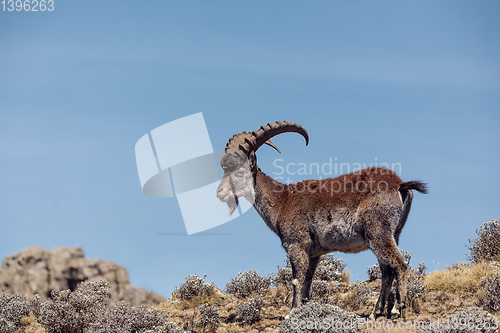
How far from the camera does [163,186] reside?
20891 mm

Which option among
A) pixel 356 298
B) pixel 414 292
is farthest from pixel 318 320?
pixel 414 292

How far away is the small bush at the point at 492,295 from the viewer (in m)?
14.2

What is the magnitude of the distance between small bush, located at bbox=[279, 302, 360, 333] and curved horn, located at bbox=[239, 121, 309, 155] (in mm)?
4719

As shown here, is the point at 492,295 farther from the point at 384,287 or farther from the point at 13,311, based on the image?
Answer: the point at 13,311

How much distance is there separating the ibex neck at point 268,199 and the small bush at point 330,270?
4.19 meters

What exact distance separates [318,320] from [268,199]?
13.3 ft

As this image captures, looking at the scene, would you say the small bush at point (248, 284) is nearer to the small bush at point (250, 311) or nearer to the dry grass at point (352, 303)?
the dry grass at point (352, 303)

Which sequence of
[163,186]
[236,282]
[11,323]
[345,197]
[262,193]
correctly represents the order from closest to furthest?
[345,197] → [262,193] → [11,323] → [236,282] → [163,186]

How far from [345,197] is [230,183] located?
340 cm

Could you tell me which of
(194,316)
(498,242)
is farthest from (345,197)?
(498,242)

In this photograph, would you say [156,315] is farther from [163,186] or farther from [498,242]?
[498,242]

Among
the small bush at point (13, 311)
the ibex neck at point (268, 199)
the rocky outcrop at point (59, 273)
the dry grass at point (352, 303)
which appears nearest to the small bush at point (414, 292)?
the dry grass at point (352, 303)

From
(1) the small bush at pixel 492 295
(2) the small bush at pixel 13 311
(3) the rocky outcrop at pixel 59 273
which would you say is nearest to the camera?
(1) the small bush at pixel 492 295

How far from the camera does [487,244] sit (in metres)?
19.2
